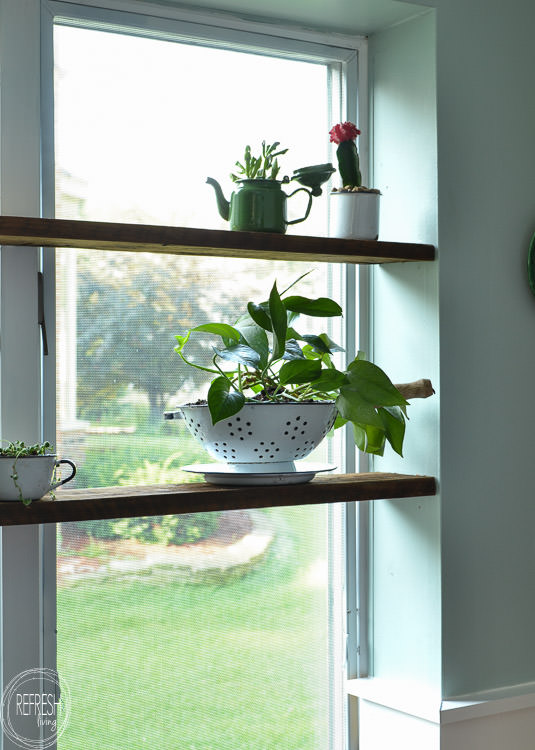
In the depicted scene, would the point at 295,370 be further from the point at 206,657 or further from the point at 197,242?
the point at 206,657

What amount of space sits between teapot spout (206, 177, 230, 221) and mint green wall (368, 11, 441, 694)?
39cm

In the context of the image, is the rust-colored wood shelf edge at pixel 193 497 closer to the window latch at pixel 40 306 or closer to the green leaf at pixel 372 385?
the green leaf at pixel 372 385

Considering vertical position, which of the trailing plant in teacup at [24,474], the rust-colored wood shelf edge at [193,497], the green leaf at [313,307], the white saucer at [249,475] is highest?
the green leaf at [313,307]

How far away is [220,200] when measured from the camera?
5.33 feet

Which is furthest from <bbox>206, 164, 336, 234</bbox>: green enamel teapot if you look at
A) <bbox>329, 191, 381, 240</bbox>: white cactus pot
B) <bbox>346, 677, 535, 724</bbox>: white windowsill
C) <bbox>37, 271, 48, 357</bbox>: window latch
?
<bbox>346, 677, 535, 724</bbox>: white windowsill

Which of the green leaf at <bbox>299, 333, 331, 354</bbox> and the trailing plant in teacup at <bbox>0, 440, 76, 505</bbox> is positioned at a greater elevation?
the green leaf at <bbox>299, 333, 331, 354</bbox>

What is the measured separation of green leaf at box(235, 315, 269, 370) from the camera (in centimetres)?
151

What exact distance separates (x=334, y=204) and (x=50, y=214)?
20.6 inches

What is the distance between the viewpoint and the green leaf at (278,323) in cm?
149

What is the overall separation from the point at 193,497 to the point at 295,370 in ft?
0.92

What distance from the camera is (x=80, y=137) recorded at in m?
1.62

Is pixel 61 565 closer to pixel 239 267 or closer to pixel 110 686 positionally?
pixel 110 686

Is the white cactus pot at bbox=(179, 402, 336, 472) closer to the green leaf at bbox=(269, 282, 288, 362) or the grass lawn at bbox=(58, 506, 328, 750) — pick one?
the green leaf at bbox=(269, 282, 288, 362)

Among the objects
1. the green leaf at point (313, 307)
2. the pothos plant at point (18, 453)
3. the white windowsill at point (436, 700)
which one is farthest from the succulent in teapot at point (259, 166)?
the white windowsill at point (436, 700)
